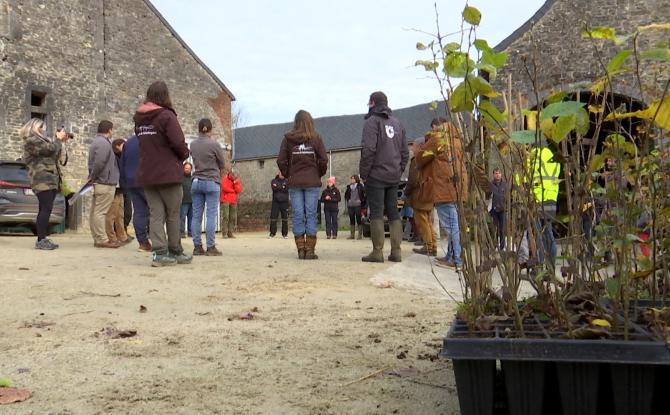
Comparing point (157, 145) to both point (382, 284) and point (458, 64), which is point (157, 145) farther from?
point (458, 64)

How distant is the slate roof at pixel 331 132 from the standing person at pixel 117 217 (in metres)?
27.9

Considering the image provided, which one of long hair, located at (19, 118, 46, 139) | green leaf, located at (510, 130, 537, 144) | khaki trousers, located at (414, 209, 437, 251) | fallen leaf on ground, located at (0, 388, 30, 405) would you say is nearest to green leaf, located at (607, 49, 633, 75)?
green leaf, located at (510, 130, 537, 144)

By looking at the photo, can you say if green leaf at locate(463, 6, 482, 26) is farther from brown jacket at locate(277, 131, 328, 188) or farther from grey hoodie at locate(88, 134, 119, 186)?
grey hoodie at locate(88, 134, 119, 186)

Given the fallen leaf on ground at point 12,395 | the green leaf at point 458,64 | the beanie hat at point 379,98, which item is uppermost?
the beanie hat at point 379,98

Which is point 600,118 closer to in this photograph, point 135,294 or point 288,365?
point 288,365

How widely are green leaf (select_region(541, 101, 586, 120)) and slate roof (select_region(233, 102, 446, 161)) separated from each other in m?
35.2

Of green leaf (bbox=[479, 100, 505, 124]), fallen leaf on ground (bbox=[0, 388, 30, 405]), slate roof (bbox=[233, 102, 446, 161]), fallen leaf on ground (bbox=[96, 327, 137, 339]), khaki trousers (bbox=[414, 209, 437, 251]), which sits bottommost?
fallen leaf on ground (bbox=[0, 388, 30, 405])

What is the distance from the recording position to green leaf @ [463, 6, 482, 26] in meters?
2.36

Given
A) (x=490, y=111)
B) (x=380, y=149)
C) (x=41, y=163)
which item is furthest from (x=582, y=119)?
(x=41, y=163)

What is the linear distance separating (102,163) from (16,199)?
5.58m

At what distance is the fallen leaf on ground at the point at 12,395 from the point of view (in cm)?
259

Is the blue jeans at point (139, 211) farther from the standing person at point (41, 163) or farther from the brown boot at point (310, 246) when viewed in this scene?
the brown boot at point (310, 246)

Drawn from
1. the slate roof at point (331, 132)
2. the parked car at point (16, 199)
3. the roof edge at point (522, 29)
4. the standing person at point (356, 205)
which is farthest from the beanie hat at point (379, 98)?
the slate roof at point (331, 132)

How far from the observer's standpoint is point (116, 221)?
1002 cm
